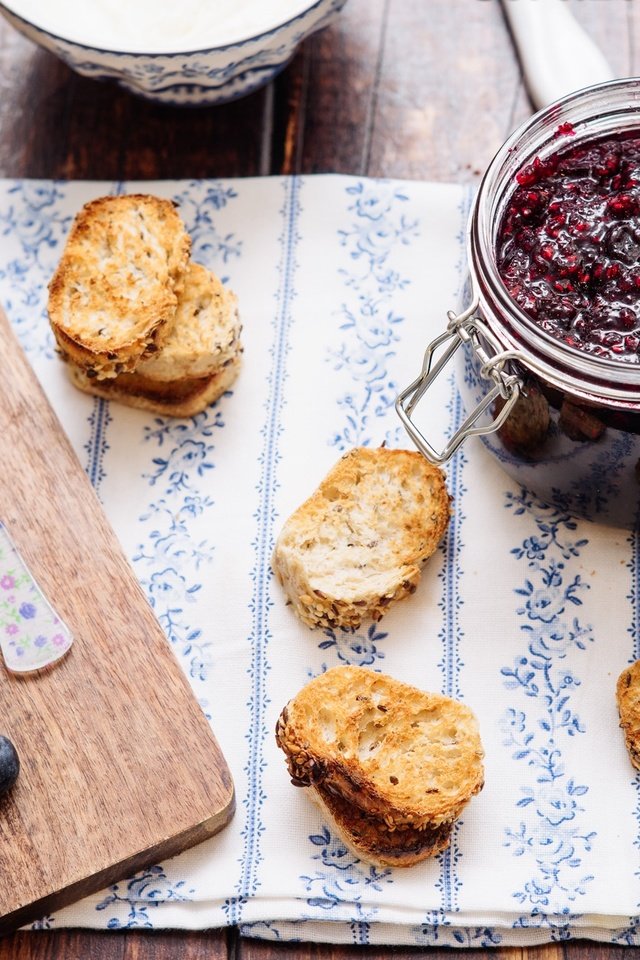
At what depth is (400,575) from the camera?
2143mm

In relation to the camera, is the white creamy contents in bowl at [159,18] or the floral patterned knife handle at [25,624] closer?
the floral patterned knife handle at [25,624]

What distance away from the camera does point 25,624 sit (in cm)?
213

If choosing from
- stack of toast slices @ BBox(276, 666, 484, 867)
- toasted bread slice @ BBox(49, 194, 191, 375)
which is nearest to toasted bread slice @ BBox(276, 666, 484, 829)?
stack of toast slices @ BBox(276, 666, 484, 867)

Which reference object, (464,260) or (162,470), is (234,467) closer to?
(162,470)

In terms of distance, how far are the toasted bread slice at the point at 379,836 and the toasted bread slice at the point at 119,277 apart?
0.90 meters

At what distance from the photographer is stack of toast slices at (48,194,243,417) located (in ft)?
7.23

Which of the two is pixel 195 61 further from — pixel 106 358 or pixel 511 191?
pixel 511 191

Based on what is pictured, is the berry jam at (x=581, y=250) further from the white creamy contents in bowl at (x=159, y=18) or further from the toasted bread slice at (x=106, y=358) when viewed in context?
the white creamy contents in bowl at (x=159, y=18)

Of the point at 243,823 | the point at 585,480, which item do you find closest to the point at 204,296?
the point at 585,480

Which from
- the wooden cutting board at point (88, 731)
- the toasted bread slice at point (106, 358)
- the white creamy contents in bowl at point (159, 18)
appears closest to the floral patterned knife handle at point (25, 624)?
the wooden cutting board at point (88, 731)

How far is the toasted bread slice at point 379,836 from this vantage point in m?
2.00

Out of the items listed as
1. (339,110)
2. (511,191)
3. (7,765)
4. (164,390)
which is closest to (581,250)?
(511,191)

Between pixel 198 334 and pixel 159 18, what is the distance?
0.78m

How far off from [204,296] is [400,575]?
2.22 feet
